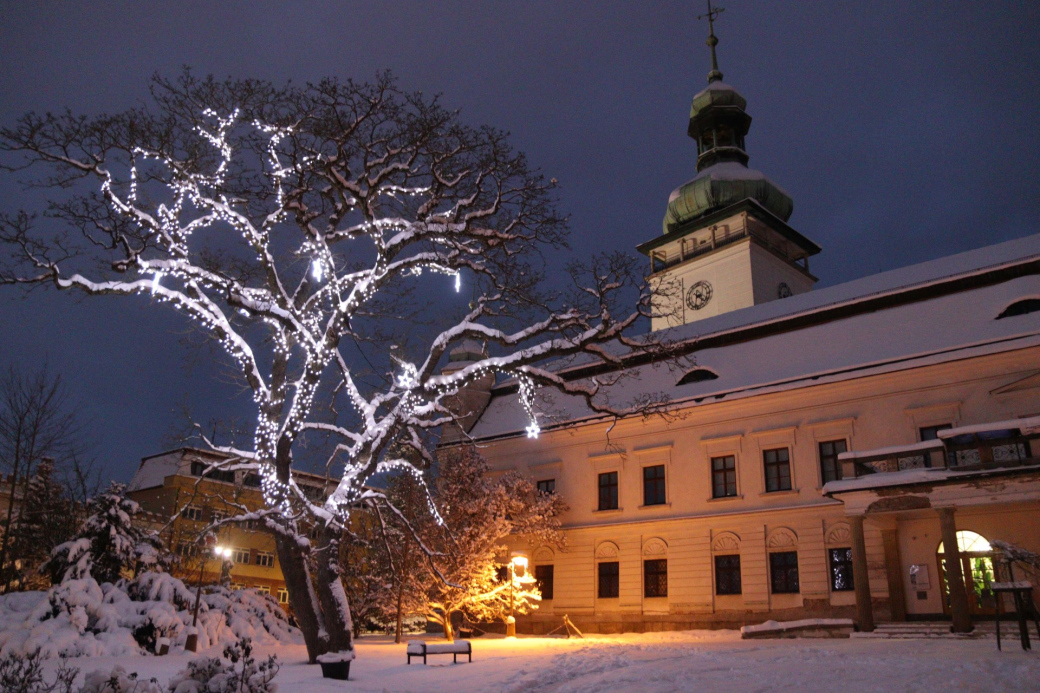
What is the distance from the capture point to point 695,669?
13.3 m

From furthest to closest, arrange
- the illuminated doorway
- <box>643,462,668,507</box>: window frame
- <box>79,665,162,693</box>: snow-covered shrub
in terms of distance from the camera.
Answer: <box>643,462,668,507</box>: window frame, the illuminated doorway, <box>79,665,162,693</box>: snow-covered shrub

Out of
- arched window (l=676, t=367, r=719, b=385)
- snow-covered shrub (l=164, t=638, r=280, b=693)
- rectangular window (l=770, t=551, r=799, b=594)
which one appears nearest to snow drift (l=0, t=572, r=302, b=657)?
snow-covered shrub (l=164, t=638, r=280, b=693)

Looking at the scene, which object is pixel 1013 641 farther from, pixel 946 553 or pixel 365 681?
pixel 365 681

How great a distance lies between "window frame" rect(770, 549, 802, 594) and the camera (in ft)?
79.9

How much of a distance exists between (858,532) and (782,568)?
14.5 feet

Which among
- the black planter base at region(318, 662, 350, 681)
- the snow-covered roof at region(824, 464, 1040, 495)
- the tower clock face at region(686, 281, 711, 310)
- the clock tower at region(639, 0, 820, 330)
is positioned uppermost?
the clock tower at region(639, 0, 820, 330)

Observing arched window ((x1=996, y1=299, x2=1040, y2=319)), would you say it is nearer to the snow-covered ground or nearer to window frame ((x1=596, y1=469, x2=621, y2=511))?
the snow-covered ground

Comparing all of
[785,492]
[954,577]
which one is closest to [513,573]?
[785,492]

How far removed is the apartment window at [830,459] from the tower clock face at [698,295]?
19489mm

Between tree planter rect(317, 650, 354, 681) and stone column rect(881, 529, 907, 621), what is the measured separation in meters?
15.9

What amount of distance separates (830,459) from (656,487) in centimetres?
659

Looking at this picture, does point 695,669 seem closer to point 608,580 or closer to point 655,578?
point 655,578

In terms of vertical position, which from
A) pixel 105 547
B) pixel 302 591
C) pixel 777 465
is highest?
pixel 777 465

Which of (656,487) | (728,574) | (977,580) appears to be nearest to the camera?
(977,580)
